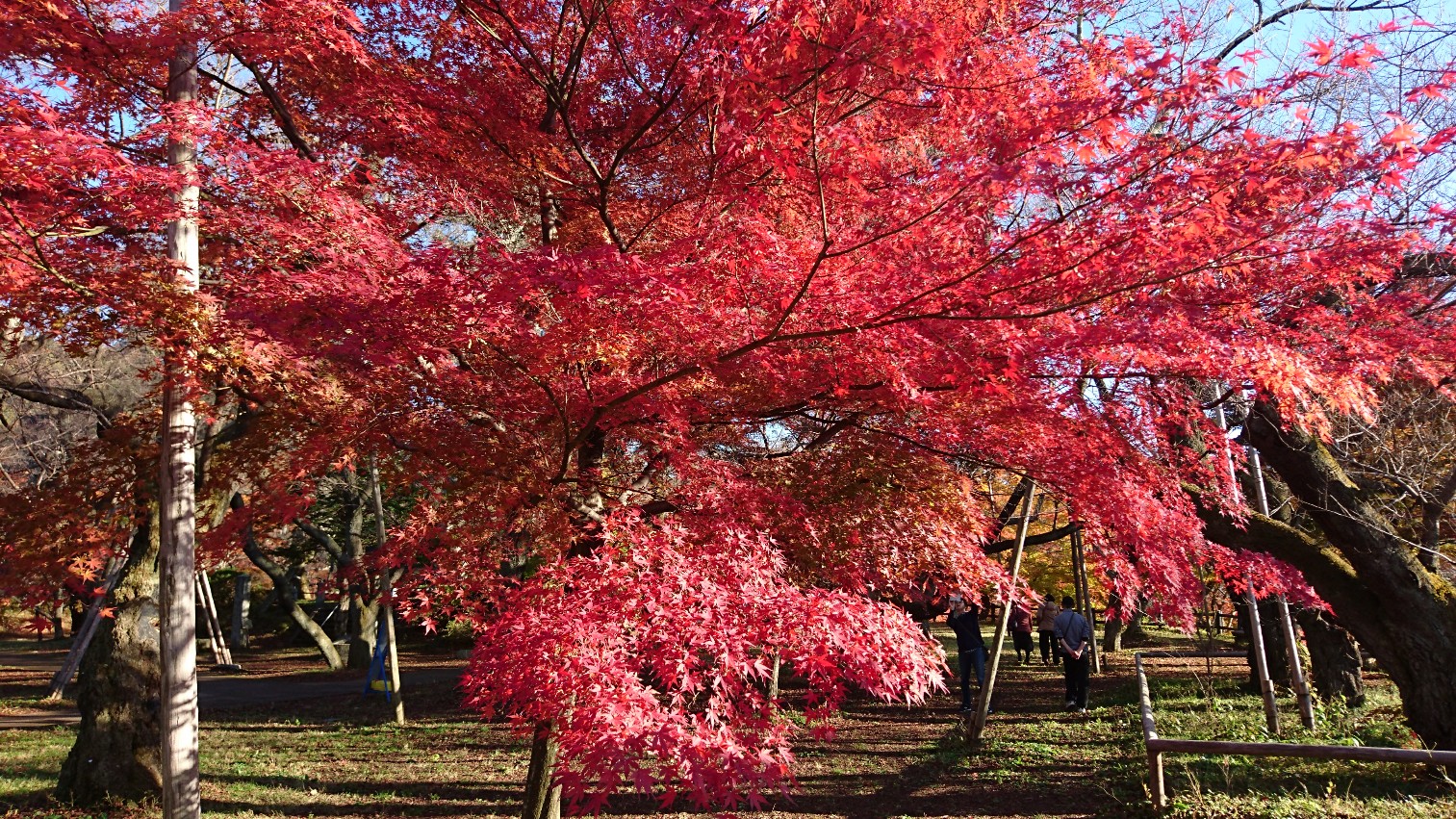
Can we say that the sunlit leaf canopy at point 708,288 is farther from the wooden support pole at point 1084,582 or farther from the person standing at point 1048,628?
the person standing at point 1048,628

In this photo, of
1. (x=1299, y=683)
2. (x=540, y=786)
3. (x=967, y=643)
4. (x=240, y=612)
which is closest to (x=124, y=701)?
(x=540, y=786)

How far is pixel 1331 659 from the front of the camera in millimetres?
11469

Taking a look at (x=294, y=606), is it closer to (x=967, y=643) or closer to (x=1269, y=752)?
(x=967, y=643)

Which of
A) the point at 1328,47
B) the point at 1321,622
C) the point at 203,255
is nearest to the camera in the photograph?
the point at 1328,47

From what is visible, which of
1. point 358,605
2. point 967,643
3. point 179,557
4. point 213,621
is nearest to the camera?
point 179,557

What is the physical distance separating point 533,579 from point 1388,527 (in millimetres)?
8121

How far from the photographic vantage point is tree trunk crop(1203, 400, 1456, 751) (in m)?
7.43

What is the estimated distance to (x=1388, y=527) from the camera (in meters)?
7.89

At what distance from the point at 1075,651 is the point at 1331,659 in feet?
11.1

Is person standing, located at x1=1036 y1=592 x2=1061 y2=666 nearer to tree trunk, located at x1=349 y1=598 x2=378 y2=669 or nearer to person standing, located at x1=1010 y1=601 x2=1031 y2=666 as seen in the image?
person standing, located at x1=1010 y1=601 x2=1031 y2=666

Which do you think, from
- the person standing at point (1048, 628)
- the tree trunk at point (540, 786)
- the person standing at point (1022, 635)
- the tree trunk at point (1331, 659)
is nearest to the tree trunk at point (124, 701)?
the tree trunk at point (540, 786)

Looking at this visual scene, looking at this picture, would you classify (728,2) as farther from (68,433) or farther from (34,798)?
(68,433)

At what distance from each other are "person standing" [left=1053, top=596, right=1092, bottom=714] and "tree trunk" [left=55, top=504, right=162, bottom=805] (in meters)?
11.2

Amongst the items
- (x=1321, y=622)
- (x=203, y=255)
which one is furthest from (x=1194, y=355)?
(x=1321, y=622)
